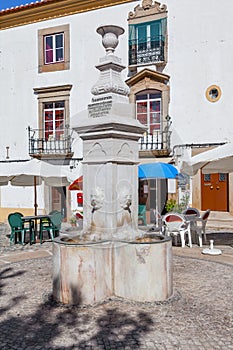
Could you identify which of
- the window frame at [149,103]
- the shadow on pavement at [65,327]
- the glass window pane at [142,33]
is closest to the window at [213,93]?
the window frame at [149,103]

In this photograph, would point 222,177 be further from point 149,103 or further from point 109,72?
point 109,72

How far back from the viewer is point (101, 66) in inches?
227

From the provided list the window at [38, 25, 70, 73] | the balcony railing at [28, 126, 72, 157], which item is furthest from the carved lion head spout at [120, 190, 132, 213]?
the window at [38, 25, 70, 73]

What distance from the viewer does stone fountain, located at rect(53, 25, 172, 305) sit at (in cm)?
489

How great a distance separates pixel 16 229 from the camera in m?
9.62

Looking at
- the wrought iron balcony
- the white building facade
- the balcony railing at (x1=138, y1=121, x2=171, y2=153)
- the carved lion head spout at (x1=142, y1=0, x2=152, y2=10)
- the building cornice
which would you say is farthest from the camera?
the building cornice

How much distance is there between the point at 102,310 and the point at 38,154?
36.7 feet

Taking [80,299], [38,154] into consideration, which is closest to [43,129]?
[38,154]

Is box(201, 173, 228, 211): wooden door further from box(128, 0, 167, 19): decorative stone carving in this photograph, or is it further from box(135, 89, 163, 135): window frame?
box(128, 0, 167, 19): decorative stone carving

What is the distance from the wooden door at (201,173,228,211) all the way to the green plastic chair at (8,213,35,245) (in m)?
6.23

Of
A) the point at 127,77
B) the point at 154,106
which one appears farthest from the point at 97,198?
the point at 127,77

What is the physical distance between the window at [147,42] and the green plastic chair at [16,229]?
24.5 feet

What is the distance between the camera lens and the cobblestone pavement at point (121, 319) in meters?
3.77

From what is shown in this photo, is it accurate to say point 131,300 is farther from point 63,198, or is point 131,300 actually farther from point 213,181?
point 63,198
